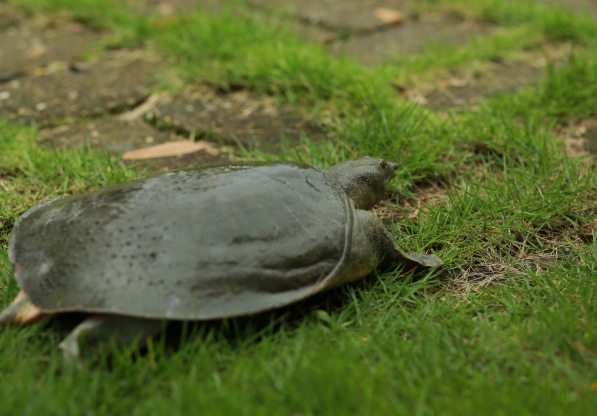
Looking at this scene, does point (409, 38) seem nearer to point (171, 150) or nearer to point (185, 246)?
point (171, 150)

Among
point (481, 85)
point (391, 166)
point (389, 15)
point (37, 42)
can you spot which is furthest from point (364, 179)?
point (37, 42)

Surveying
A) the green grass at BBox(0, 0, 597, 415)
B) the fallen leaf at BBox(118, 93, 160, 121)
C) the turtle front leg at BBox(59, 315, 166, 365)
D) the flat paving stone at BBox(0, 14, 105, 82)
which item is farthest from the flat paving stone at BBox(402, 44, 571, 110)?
the flat paving stone at BBox(0, 14, 105, 82)

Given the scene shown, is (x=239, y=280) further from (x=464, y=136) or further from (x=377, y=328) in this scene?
(x=464, y=136)

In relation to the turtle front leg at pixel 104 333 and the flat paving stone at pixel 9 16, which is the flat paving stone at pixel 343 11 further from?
the turtle front leg at pixel 104 333

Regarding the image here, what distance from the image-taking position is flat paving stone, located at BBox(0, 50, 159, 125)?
132 inches

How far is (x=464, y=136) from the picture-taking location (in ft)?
9.64

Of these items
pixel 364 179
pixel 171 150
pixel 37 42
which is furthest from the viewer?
pixel 37 42

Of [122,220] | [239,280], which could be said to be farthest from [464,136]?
[122,220]

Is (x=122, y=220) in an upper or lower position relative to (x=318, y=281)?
upper

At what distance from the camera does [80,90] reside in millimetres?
3623

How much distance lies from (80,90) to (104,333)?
263 centimetres

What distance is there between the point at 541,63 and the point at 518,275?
9.25ft

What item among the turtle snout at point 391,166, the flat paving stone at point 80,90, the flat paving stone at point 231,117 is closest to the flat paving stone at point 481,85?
the flat paving stone at point 231,117

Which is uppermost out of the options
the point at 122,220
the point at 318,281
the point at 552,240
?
the point at 122,220
